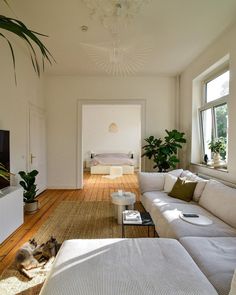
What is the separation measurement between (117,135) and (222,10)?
24.6 feet

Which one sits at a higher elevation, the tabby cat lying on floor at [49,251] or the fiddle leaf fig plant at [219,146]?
the fiddle leaf fig plant at [219,146]

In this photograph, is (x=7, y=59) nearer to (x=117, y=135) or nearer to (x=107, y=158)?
(x=107, y=158)

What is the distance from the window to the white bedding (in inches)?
114

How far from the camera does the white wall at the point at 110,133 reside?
10.1m

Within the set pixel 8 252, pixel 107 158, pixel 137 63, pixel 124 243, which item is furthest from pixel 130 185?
pixel 124 243

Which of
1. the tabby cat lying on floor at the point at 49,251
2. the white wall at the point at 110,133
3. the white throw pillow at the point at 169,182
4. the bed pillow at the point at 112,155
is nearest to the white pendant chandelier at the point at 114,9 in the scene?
the white throw pillow at the point at 169,182

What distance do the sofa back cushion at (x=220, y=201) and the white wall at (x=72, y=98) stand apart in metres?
3.32

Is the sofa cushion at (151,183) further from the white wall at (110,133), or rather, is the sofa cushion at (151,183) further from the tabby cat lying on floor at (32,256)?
the white wall at (110,133)

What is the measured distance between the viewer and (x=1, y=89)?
11.0 ft

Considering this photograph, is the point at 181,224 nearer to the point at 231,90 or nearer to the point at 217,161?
the point at 217,161

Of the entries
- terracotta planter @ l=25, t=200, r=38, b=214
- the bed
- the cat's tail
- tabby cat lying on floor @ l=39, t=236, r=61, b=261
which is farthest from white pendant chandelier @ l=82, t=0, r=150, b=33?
the bed

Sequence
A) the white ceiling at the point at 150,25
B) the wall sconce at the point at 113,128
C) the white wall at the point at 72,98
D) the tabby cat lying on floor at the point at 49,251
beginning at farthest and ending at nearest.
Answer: the wall sconce at the point at 113,128 < the white wall at the point at 72,98 < the white ceiling at the point at 150,25 < the tabby cat lying on floor at the point at 49,251

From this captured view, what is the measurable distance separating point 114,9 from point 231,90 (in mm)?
2159

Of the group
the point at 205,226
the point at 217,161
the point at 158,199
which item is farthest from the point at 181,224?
the point at 217,161
